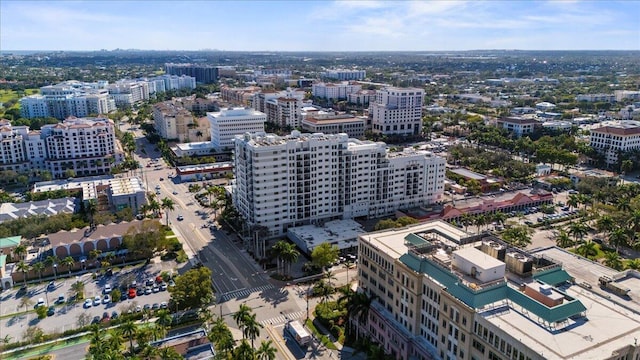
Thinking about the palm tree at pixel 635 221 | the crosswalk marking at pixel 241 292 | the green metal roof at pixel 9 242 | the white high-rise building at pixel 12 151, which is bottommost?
the crosswalk marking at pixel 241 292

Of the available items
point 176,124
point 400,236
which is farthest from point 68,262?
point 176,124

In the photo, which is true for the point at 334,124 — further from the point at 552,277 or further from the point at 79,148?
the point at 552,277

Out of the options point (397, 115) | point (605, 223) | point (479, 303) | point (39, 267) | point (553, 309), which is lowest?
point (39, 267)

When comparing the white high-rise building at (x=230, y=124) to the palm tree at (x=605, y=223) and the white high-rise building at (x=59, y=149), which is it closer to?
the white high-rise building at (x=59, y=149)

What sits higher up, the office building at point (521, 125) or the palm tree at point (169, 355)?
the office building at point (521, 125)

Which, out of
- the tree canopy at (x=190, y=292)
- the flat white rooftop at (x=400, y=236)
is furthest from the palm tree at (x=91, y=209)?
the flat white rooftop at (x=400, y=236)

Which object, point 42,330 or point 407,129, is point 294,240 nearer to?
point 42,330
